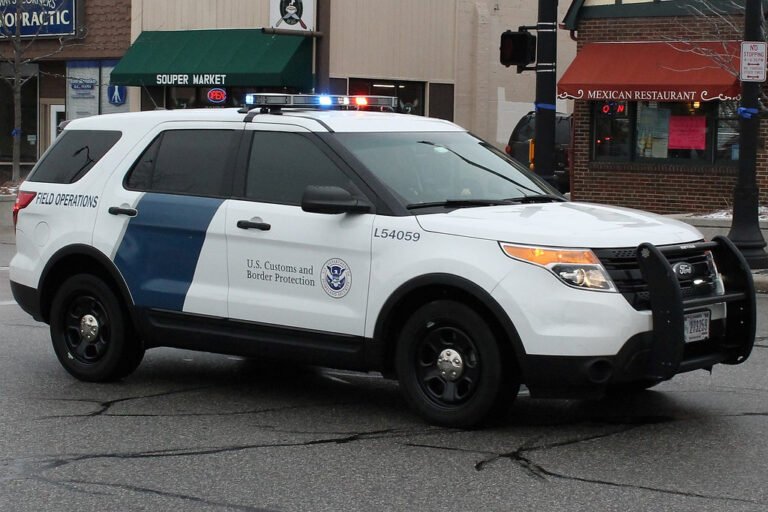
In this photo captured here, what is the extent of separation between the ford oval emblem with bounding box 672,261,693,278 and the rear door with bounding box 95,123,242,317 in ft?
8.65

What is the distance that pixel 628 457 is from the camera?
6.29 m

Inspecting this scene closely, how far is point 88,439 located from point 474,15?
1016 inches

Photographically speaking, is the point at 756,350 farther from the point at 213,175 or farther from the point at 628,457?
the point at 213,175

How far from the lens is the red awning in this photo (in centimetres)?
2180

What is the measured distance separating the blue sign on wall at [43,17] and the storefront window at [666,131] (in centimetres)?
1413

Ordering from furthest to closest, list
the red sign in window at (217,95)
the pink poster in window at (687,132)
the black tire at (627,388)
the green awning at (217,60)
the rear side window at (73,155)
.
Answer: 1. the red sign in window at (217,95)
2. the green awning at (217,60)
3. the pink poster in window at (687,132)
4. the rear side window at (73,155)
5. the black tire at (627,388)

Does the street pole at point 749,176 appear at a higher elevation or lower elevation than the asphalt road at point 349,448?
higher

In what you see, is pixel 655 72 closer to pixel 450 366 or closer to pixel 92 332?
pixel 92 332

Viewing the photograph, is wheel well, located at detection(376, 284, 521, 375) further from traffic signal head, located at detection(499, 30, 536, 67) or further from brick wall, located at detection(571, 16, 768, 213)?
brick wall, located at detection(571, 16, 768, 213)

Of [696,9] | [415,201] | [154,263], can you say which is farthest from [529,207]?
[696,9]

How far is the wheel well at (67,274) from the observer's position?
827cm

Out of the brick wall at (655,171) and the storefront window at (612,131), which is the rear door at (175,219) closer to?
the brick wall at (655,171)

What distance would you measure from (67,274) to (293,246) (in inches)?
80.0

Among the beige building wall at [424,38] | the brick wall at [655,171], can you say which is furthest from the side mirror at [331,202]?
the beige building wall at [424,38]
